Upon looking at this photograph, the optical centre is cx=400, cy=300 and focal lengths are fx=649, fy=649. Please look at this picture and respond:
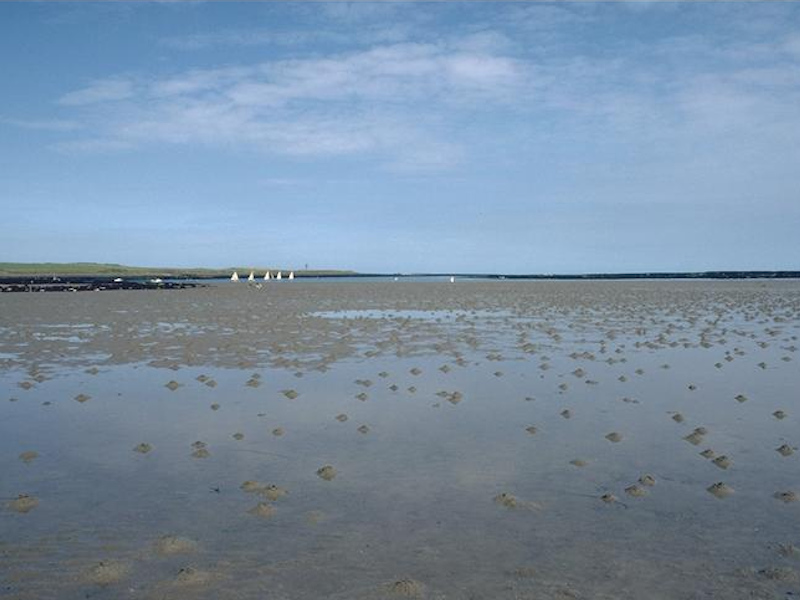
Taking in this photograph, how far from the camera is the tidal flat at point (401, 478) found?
579 cm

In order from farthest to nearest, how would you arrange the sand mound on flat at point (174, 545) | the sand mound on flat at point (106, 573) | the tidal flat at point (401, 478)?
1. the sand mound on flat at point (174, 545)
2. the tidal flat at point (401, 478)
3. the sand mound on flat at point (106, 573)

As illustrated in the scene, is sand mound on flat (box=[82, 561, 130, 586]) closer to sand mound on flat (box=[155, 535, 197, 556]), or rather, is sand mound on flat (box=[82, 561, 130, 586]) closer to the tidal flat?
the tidal flat

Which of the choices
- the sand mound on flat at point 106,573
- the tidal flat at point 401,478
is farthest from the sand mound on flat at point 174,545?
the sand mound on flat at point 106,573

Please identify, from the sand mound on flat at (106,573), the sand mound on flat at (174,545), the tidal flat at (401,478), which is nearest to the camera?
the sand mound on flat at (106,573)

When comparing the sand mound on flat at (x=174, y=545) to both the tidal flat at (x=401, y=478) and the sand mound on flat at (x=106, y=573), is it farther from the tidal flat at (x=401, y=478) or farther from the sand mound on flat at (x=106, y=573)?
the sand mound on flat at (x=106, y=573)

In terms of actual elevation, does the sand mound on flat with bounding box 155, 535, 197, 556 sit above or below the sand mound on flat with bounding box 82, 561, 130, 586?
above

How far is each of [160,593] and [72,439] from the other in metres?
6.06

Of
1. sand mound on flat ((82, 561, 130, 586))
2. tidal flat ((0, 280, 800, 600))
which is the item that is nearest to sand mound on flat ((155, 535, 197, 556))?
tidal flat ((0, 280, 800, 600))

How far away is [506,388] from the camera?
1502cm

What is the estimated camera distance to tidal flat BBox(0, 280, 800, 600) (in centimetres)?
579

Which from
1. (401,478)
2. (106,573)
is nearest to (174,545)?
(106,573)

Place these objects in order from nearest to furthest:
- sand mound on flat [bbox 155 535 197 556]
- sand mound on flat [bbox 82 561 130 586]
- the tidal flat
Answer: sand mound on flat [bbox 82 561 130 586] < the tidal flat < sand mound on flat [bbox 155 535 197 556]

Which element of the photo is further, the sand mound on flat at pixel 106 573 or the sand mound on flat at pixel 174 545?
the sand mound on flat at pixel 174 545

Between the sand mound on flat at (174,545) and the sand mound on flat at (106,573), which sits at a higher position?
the sand mound on flat at (174,545)
